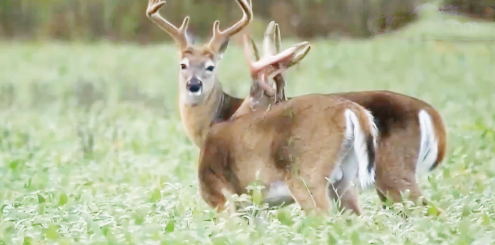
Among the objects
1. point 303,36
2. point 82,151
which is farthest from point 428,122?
point 303,36

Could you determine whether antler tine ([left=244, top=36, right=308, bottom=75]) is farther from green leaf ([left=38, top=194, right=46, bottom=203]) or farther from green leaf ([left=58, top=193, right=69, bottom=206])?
green leaf ([left=38, top=194, right=46, bottom=203])

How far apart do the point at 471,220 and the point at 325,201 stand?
0.82m

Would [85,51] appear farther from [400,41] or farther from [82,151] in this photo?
[82,151]

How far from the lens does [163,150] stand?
10617 mm

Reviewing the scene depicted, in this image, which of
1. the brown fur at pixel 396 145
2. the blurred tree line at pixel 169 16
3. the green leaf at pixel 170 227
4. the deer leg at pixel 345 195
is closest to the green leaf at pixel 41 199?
the green leaf at pixel 170 227

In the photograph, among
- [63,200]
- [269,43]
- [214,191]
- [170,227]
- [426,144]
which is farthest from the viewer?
[269,43]

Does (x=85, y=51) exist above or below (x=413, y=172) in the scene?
below

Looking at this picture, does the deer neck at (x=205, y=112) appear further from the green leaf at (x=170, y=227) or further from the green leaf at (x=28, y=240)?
the green leaf at (x=28, y=240)

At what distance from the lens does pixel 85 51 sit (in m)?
24.4

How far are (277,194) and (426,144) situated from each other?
118 centimetres

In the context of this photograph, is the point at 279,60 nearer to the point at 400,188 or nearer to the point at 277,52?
the point at 277,52

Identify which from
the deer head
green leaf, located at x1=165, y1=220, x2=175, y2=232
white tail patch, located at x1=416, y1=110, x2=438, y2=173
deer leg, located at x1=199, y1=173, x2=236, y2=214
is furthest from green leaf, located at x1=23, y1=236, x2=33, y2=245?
white tail patch, located at x1=416, y1=110, x2=438, y2=173

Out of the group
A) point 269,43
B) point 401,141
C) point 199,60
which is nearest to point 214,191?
point 401,141

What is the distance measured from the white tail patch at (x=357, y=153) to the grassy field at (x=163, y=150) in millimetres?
279
